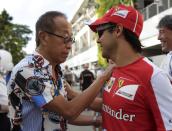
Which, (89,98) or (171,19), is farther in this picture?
(171,19)

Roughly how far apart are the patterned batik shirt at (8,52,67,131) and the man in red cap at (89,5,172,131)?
38 cm

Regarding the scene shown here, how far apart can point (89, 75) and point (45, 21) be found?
14949 millimetres

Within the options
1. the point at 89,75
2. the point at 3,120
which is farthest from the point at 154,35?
the point at 3,120

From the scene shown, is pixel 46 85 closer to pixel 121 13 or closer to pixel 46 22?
pixel 46 22

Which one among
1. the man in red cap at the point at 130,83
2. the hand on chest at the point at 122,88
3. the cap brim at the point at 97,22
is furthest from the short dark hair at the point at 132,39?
the hand on chest at the point at 122,88

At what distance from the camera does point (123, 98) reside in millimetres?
2824

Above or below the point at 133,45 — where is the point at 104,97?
below

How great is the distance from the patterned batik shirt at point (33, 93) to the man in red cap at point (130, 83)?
38cm

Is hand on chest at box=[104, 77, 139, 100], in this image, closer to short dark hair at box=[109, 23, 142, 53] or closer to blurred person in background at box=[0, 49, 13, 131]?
short dark hair at box=[109, 23, 142, 53]

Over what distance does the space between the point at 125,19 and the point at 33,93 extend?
78cm

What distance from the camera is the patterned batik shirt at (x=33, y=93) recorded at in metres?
3.06

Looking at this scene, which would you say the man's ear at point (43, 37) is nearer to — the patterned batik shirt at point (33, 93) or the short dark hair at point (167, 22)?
the patterned batik shirt at point (33, 93)

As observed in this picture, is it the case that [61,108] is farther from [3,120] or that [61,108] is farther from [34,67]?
[3,120]

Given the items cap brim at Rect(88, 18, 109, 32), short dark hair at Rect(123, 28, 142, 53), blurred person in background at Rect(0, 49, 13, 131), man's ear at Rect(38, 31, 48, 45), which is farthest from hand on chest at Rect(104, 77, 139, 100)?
blurred person in background at Rect(0, 49, 13, 131)
